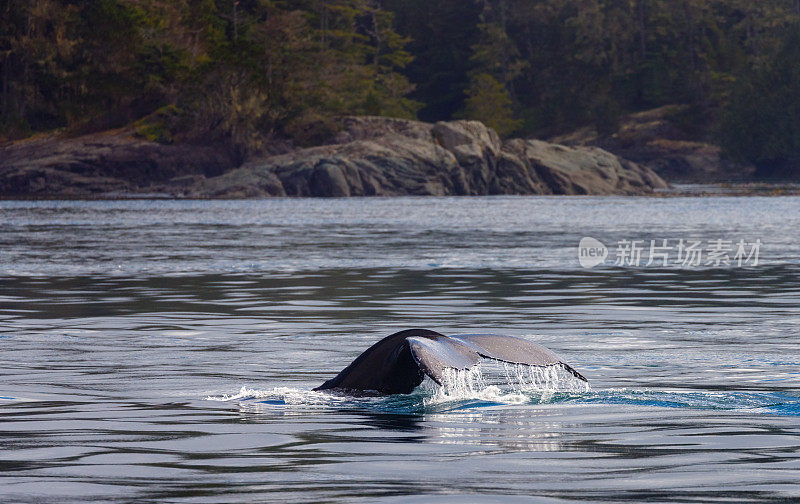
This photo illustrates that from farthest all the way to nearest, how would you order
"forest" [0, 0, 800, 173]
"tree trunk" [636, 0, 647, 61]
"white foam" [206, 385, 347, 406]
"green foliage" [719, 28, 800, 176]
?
"tree trunk" [636, 0, 647, 61]
"green foliage" [719, 28, 800, 176]
"forest" [0, 0, 800, 173]
"white foam" [206, 385, 347, 406]

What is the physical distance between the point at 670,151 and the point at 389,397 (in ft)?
366

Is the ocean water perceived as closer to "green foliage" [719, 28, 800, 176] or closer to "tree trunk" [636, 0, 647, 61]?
"green foliage" [719, 28, 800, 176]

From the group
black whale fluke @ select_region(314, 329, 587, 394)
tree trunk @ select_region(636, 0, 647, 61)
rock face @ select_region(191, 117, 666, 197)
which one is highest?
tree trunk @ select_region(636, 0, 647, 61)

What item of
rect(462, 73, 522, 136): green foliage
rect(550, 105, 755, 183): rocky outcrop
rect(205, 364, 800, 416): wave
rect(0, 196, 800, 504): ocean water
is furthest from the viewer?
rect(462, 73, 522, 136): green foliage

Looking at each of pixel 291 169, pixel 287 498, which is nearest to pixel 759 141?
pixel 291 169

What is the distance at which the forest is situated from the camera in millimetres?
89062

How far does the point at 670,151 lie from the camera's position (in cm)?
11875

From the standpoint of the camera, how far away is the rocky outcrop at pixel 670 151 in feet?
386

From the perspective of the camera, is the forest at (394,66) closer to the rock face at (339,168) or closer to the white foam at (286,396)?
the rock face at (339,168)

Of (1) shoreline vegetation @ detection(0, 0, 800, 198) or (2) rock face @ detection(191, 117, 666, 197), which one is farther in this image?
(1) shoreline vegetation @ detection(0, 0, 800, 198)

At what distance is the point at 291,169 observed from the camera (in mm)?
82625

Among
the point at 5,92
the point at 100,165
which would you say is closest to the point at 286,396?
the point at 100,165

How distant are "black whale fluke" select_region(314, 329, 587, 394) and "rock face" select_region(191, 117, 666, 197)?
2807 inches

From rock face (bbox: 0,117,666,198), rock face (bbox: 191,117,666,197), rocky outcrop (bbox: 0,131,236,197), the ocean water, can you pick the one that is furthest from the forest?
the ocean water
